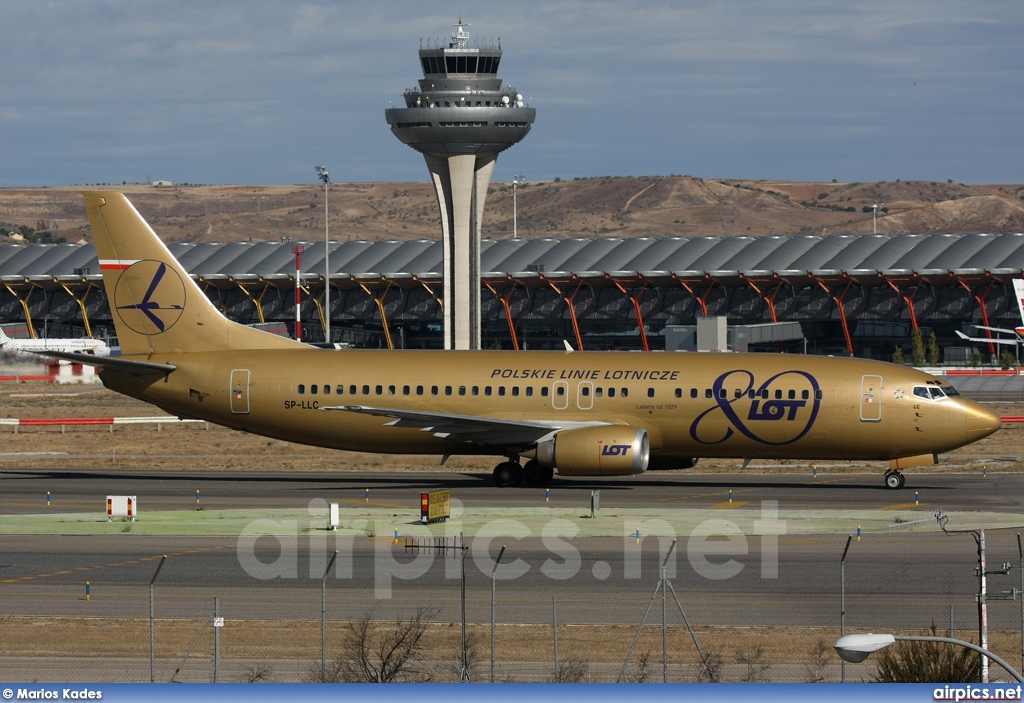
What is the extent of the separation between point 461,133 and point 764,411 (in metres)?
81.2

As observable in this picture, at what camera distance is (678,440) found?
1775 inches

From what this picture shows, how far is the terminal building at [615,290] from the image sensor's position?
142000 mm

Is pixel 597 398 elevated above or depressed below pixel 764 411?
above

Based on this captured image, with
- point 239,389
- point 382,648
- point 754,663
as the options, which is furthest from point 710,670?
point 239,389

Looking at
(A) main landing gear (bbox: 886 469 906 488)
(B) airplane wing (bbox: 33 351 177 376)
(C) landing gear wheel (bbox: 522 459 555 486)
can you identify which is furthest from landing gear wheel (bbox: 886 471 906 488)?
(B) airplane wing (bbox: 33 351 177 376)

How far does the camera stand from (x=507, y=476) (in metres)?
45.8

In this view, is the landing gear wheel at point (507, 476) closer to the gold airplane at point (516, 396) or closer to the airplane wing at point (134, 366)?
the gold airplane at point (516, 396)

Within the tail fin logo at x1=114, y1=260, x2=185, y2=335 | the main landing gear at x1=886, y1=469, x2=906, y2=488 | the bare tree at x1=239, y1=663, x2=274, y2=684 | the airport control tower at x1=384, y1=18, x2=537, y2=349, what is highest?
the airport control tower at x1=384, y1=18, x2=537, y2=349

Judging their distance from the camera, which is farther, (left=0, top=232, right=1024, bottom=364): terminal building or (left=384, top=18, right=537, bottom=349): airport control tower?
(left=0, top=232, right=1024, bottom=364): terminal building

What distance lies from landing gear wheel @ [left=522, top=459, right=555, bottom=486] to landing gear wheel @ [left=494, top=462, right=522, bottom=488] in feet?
1.00

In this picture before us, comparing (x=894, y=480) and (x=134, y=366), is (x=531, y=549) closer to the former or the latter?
(x=894, y=480)

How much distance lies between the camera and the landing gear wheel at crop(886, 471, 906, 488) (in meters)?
45.0

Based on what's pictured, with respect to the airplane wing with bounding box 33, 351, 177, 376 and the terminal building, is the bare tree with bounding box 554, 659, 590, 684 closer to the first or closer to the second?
the airplane wing with bounding box 33, 351, 177, 376

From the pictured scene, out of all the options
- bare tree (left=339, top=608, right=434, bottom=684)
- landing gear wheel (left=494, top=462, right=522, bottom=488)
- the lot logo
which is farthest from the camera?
landing gear wheel (left=494, top=462, right=522, bottom=488)
